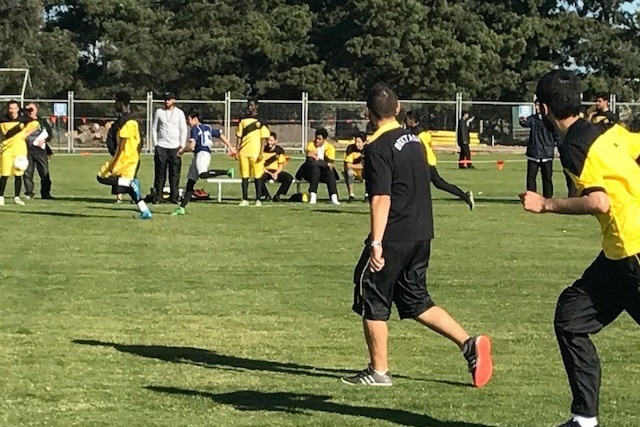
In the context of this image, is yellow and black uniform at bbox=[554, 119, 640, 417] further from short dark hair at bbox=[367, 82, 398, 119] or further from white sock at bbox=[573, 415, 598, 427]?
short dark hair at bbox=[367, 82, 398, 119]

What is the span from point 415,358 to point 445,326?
0.93 metres

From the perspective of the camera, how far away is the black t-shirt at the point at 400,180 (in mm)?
7340

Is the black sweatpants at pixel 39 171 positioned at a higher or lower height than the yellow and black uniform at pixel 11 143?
lower

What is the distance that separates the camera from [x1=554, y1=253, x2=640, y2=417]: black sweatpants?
6168 mm

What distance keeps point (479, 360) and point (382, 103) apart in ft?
5.35

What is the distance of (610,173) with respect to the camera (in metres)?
5.89

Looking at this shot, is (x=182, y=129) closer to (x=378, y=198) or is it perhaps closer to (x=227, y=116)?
(x=378, y=198)

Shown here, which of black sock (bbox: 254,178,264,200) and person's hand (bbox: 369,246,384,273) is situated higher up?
person's hand (bbox: 369,246,384,273)

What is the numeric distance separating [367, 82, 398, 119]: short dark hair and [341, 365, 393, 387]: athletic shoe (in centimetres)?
155

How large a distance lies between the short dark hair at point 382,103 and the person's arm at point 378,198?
0.77 ft

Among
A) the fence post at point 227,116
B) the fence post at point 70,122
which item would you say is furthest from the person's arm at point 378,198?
the fence post at point 70,122

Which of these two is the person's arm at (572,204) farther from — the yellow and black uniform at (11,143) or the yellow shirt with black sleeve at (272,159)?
the yellow shirt with black sleeve at (272,159)

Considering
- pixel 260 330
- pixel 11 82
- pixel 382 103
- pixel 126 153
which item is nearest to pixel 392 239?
pixel 382 103

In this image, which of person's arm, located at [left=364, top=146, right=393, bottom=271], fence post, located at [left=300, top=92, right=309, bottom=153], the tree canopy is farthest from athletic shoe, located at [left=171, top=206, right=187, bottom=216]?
the tree canopy
